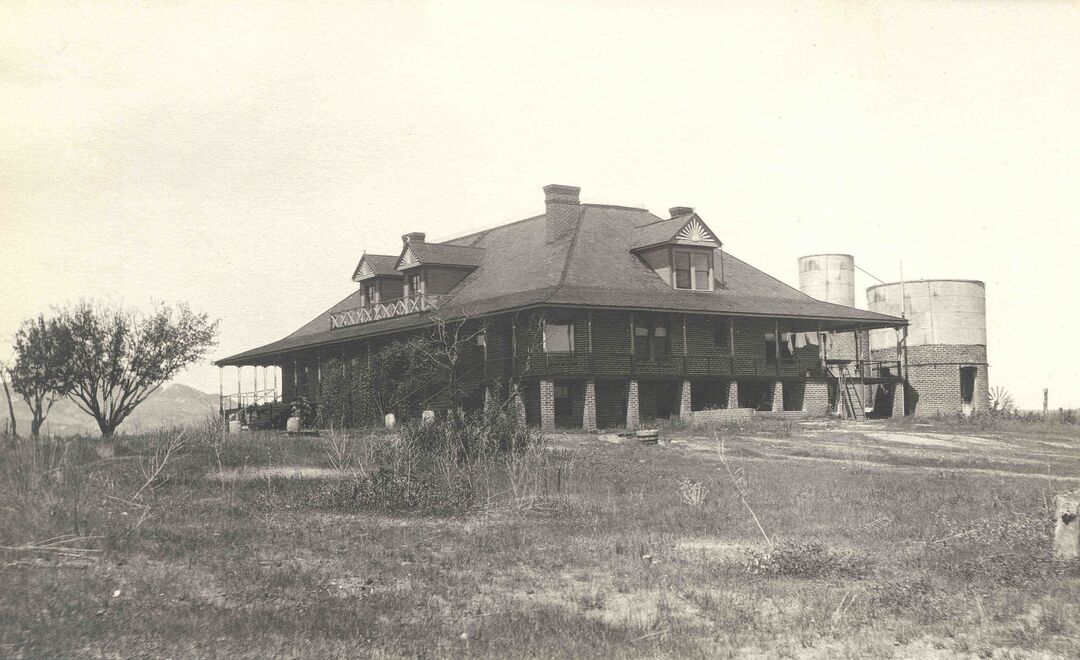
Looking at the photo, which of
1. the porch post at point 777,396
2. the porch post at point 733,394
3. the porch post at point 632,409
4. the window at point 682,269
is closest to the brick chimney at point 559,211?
the window at point 682,269

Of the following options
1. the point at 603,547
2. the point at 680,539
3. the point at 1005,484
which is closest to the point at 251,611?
the point at 603,547

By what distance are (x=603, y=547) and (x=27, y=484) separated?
328 inches

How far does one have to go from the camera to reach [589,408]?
34.8m

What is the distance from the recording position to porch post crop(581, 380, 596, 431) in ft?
113

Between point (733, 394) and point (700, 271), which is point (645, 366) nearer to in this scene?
point (733, 394)

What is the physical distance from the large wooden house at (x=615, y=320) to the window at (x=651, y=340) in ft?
0.20

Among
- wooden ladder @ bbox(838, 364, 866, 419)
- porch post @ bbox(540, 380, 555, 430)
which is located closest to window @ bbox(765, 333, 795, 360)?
wooden ladder @ bbox(838, 364, 866, 419)

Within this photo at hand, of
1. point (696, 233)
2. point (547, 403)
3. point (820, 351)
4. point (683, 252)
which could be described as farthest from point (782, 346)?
point (547, 403)

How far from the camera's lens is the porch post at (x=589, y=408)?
3459 centimetres

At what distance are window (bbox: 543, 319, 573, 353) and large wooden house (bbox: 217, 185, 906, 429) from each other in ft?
0.23

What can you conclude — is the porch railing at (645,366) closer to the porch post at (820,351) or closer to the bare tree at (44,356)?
the porch post at (820,351)

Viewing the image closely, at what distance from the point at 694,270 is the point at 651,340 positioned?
3.83m

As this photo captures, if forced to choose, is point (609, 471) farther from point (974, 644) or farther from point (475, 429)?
point (974, 644)

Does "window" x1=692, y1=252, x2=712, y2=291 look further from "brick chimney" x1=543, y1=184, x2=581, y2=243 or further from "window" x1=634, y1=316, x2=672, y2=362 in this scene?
"brick chimney" x1=543, y1=184, x2=581, y2=243
